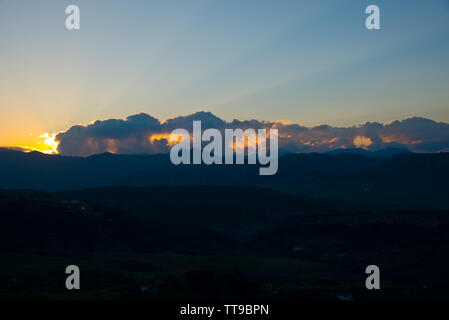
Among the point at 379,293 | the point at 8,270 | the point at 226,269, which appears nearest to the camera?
the point at 379,293

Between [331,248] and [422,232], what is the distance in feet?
54.4

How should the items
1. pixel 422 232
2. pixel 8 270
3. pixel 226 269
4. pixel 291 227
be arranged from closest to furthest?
pixel 8 270 → pixel 226 269 → pixel 422 232 → pixel 291 227

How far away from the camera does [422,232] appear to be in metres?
98.4

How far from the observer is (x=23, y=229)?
9869cm

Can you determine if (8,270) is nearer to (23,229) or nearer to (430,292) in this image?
(23,229)

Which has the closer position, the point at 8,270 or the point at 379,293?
the point at 379,293
